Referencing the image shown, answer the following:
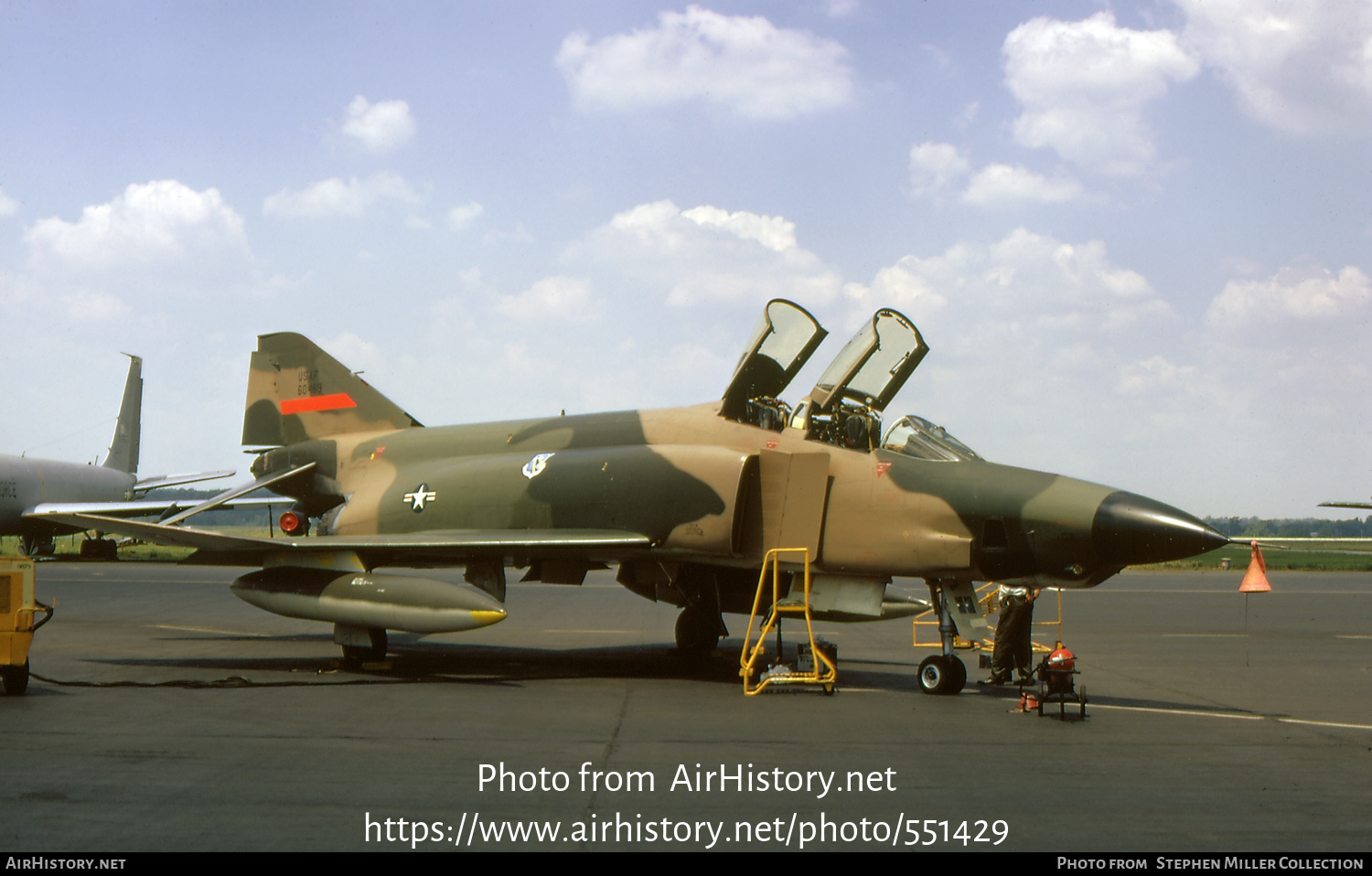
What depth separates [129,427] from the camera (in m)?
47.3

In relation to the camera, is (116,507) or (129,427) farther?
(129,427)

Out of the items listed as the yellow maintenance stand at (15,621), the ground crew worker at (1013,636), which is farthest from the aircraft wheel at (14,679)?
the ground crew worker at (1013,636)

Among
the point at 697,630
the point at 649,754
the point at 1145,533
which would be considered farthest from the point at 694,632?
the point at 649,754

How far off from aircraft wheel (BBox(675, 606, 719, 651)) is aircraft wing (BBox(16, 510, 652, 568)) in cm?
192

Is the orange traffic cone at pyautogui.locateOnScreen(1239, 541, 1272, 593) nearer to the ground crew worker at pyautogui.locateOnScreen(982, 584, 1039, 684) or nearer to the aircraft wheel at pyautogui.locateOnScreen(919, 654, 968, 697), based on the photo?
the ground crew worker at pyautogui.locateOnScreen(982, 584, 1039, 684)

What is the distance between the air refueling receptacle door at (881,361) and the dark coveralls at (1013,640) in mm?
2534

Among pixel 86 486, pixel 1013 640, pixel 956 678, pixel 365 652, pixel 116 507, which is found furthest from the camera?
pixel 86 486

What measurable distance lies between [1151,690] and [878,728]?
4199 millimetres

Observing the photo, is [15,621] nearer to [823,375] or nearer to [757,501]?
[757,501]

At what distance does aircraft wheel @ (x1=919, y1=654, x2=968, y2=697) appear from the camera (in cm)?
973

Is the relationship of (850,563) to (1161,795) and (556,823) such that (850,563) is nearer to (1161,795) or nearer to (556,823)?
(1161,795)

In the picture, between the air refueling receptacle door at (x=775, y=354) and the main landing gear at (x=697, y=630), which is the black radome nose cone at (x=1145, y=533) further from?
the main landing gear at (x=697, y=630)

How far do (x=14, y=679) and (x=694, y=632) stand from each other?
710 cm

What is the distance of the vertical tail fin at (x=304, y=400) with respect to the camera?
15195 millimetres
